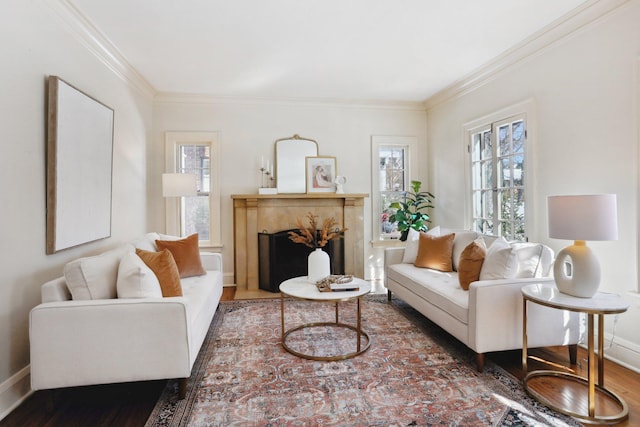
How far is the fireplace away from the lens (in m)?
4.64

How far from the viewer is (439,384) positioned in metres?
2.29

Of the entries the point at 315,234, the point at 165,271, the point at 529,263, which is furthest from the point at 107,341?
the point at 529,263

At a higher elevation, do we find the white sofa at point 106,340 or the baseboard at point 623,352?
the white sofa at point 106,340

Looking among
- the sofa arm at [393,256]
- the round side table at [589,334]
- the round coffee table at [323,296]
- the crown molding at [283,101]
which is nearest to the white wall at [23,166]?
the round coffee table at [323,296]

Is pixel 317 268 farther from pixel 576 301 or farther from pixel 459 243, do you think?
pixel 576 301

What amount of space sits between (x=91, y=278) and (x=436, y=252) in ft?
9.89

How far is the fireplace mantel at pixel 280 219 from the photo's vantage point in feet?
15.5

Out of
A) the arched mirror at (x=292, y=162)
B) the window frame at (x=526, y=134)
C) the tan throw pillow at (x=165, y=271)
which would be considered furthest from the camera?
the arched mirror at (x=292, y=162)

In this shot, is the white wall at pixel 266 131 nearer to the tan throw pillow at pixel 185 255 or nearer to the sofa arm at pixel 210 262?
the sofa arm at pixel 210 262

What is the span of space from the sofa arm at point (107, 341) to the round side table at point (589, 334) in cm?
211

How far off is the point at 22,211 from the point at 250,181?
2.90 meters

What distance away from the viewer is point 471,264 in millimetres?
2863

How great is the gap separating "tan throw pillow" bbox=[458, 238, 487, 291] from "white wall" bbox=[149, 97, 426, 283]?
2.37 m

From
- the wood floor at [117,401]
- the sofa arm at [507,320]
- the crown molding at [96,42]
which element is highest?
the crown molding at [96,42]
